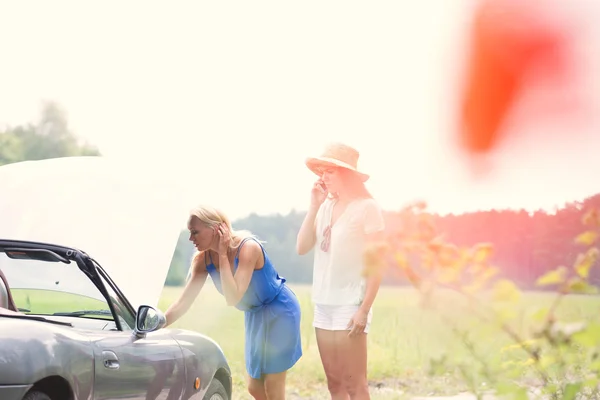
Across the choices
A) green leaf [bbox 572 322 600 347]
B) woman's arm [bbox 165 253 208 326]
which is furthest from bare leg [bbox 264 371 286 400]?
green leaf [bbox 572 322 600 347]

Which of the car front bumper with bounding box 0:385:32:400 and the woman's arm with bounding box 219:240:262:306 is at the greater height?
the woman's arm with bounding box 219:240:262:306

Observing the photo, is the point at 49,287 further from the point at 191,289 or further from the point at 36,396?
the point at 36,396

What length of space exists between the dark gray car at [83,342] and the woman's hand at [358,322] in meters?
0.79

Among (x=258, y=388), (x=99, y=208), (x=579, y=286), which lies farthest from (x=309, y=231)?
(x=99, y=208)

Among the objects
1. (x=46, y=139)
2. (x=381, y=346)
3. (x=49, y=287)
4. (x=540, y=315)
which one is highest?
(x=46, y=139)

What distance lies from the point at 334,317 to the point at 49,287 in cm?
154

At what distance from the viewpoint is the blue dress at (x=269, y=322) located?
5.76 metres

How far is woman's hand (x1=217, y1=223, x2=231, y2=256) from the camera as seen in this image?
5.41m

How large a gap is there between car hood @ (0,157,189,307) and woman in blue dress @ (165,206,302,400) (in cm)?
393

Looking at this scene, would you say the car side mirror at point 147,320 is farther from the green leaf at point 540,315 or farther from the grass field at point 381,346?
the grass field at point 381,346

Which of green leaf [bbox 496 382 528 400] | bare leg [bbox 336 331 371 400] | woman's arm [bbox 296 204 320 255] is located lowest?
bare leg [bbox 336 331 371 400]

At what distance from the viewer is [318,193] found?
5910mm

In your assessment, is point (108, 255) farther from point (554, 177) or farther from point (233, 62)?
point (233, 62)

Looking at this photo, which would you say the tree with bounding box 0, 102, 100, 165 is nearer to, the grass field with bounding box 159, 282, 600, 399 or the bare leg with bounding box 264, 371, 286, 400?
the grass field with bounding box 159, 282, 600, 399
